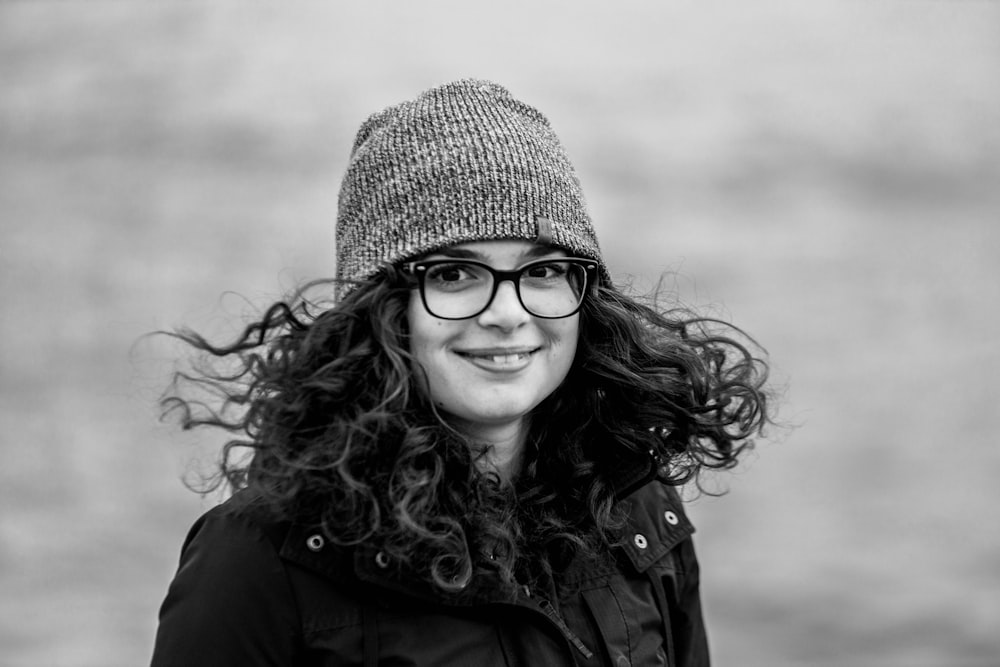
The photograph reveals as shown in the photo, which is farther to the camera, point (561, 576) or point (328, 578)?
point (561, 576)

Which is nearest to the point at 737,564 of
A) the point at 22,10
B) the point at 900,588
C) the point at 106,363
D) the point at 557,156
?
the point at 900,588

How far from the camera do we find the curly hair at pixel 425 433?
6.06ft

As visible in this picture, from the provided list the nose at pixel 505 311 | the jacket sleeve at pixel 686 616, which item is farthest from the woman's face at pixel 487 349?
the jacket sleeve at pixel 686 616

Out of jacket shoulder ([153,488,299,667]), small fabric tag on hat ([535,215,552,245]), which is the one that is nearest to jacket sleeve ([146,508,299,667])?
jacket shoulder ([153,488,299,667])

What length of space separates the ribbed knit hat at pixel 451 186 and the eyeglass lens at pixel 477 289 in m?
0.04

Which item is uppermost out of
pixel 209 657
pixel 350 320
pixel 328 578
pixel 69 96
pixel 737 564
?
pixel 69 96

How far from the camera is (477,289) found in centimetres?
188

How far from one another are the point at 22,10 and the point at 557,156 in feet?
12.8

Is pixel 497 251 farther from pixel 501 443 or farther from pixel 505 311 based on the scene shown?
pixel 501 443

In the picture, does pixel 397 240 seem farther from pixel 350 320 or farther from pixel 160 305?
pixel 160 305

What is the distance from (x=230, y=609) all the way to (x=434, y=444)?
37cm

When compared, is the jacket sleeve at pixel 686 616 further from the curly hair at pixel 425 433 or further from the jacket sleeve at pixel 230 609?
the jacket sleeve at pixel 230 609

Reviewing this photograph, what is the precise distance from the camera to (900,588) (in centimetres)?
454

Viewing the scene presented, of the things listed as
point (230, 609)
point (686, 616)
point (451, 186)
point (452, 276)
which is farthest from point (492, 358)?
point (686, 616)
